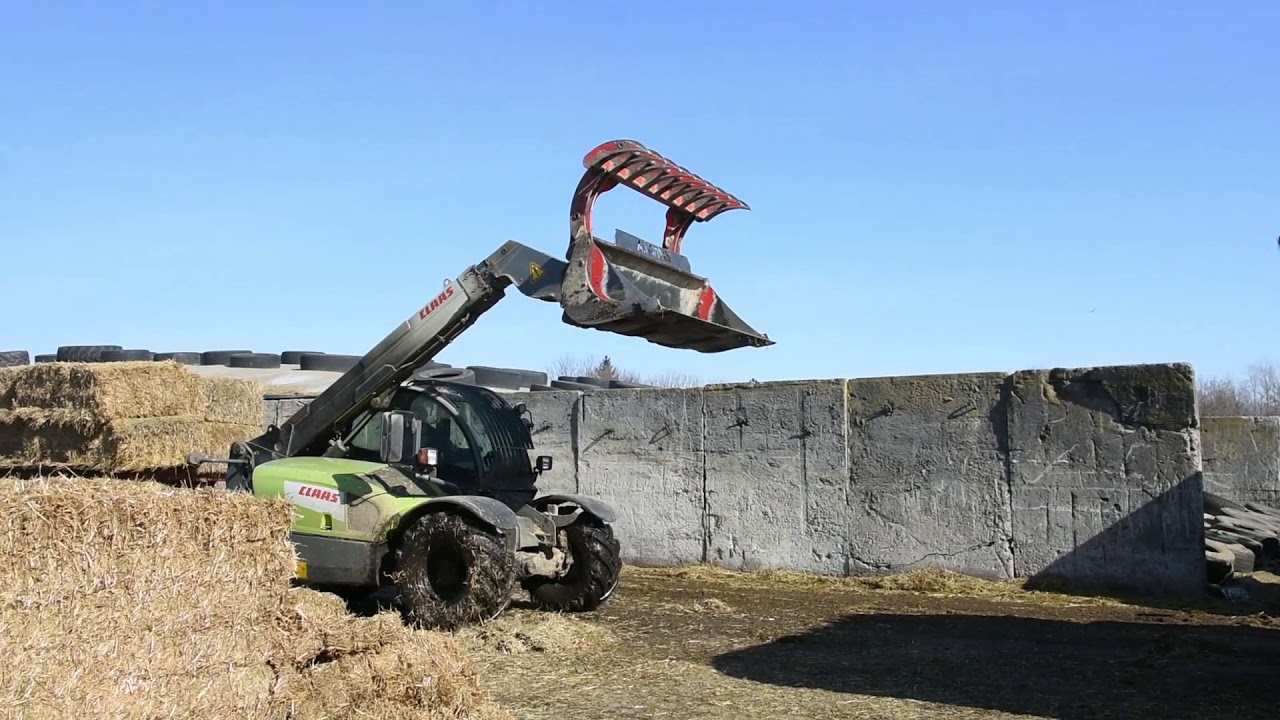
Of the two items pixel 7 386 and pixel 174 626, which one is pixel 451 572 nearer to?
pixel 174 626

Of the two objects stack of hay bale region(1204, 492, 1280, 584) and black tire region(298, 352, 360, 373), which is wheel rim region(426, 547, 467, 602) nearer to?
stack of hay bale region(1204, 492, 1280, 584)

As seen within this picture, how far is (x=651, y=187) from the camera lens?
9062mm

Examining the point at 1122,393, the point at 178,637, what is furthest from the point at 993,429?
the point at 178,637

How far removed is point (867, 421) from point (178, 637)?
900 centimetres

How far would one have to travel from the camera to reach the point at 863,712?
6.25 meters

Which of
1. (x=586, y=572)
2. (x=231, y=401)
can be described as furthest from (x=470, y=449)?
(x=231, y=401)

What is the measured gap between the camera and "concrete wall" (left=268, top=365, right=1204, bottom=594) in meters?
11.3

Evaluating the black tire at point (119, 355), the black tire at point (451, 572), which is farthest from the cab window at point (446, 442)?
the black tire at point (119, 355)

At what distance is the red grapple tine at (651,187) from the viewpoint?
28.8 feet

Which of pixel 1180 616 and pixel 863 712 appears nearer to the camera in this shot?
pixel 863 712

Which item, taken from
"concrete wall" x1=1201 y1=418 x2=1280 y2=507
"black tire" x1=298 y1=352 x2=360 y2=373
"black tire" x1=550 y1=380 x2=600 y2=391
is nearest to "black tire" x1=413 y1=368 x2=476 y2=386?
"black tire" x1=550 y1=380 x2=600 y2=391

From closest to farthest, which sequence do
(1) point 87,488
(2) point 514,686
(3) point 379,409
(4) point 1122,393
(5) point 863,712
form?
(1) point 87,488, (5) point 863,712, (2) point 514,686, (3) point 379,409, (4) point 1122,393

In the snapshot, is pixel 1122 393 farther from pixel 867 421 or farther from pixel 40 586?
pixel 40 586

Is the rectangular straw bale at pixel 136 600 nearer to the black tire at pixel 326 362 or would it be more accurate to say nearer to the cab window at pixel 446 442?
the cab window at pixel 446 442
